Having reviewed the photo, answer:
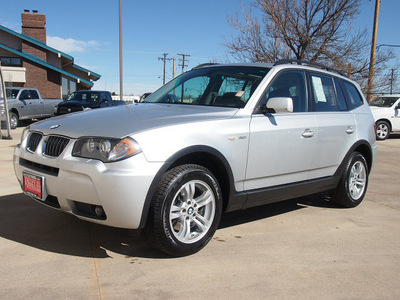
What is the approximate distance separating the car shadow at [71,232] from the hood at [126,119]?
0.87m

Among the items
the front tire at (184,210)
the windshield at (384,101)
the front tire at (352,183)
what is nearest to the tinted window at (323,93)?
the front tire at (352,183)

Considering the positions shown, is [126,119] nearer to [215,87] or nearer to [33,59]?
[215,87]

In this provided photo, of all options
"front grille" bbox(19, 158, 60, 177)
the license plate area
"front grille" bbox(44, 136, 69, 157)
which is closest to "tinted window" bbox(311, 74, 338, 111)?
"front grille" bbox(44, 136, 69, 157)

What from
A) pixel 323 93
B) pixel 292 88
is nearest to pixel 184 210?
pixel 292 88

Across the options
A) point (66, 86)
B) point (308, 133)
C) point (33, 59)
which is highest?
point (33, 59)

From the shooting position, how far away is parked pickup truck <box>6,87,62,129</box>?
16031 millimetres

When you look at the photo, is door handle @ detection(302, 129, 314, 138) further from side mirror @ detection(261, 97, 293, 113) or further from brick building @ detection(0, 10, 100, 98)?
brick building @ detection(0, 10, 100, 98)

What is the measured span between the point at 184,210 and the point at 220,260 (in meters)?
0.53

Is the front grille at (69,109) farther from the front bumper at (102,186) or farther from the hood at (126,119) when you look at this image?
the front bumper at (102,186)

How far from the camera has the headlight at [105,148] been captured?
2.94 m

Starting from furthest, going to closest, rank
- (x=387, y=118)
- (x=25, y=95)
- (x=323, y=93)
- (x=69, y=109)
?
(x=25, y=95)
(x=69, y=109)
(x=387, y=118)
(x=323, y=93)

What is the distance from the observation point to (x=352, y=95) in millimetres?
5371

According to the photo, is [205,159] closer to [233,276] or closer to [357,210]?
[233,276]

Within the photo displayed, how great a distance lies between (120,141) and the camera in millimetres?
2959
